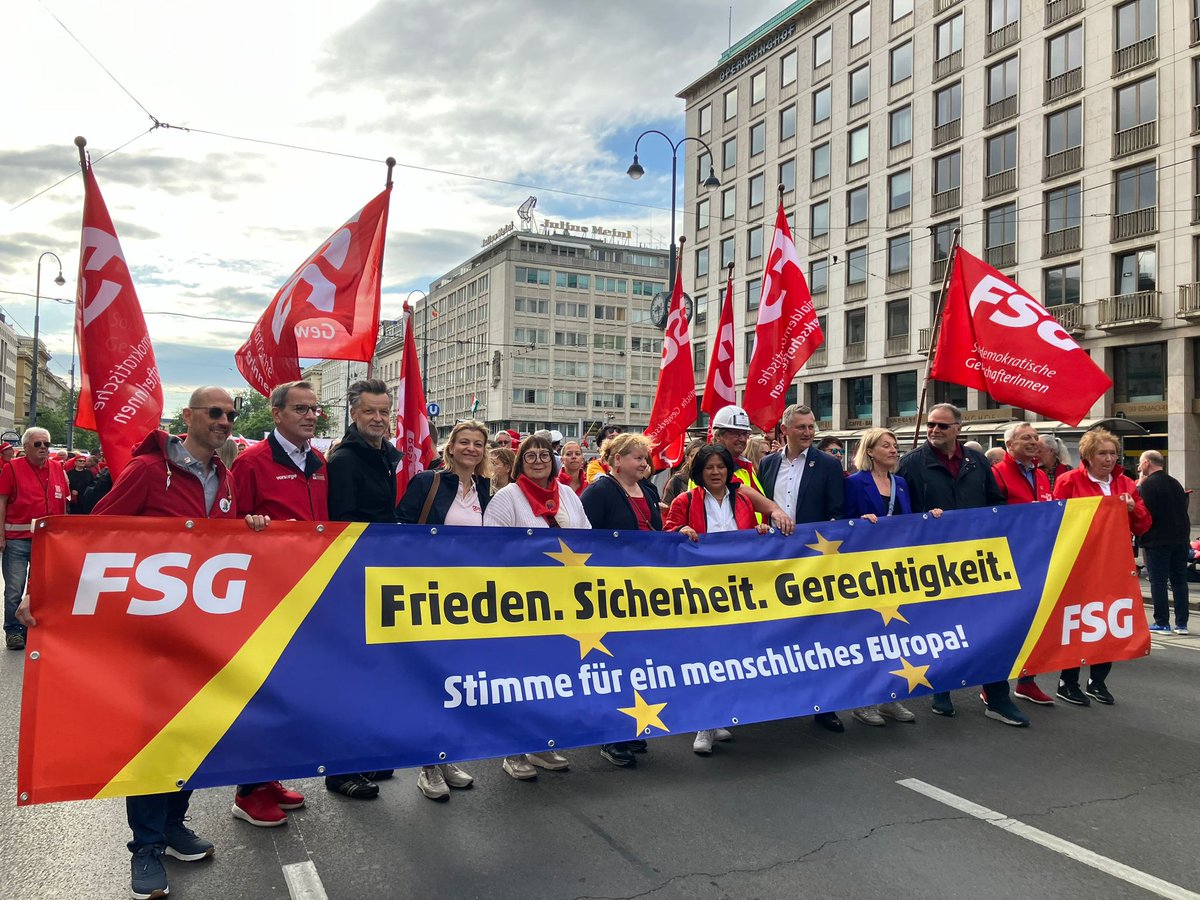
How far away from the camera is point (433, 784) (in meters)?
4.67

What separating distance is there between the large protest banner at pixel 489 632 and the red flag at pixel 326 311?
325 cm

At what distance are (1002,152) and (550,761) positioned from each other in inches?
1348

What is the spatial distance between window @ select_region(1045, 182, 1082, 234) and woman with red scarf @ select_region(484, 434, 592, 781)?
30768mm

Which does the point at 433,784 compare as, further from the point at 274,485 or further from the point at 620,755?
the point at 274,485

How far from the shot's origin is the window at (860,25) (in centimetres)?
3953

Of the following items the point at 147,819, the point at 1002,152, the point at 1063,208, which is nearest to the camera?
the point at 147,819

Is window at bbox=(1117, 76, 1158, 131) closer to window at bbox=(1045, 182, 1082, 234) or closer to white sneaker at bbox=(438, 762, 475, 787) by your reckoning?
window at bbox=(1045, 182, 1082, 234)

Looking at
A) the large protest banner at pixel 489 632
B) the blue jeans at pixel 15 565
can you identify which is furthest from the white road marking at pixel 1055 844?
the blue jeans at pixel 15 565

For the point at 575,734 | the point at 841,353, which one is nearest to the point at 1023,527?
the point at 575,734

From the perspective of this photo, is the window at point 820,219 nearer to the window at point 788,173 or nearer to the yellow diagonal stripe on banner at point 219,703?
the window at point 788,173

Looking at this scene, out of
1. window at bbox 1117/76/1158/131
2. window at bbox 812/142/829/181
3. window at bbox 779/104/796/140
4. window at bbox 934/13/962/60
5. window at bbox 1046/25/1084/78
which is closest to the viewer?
window at bbox 1117/76/1158/131

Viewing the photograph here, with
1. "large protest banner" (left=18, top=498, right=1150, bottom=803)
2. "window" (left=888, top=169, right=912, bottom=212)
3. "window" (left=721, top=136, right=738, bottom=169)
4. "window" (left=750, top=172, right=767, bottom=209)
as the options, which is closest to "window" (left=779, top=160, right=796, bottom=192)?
"window" (left=750, top=172, right=767, bottom=209)

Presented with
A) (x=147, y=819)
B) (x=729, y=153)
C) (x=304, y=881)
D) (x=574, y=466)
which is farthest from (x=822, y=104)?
(x=147, y=819)

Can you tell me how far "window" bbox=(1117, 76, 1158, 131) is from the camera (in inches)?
1096
